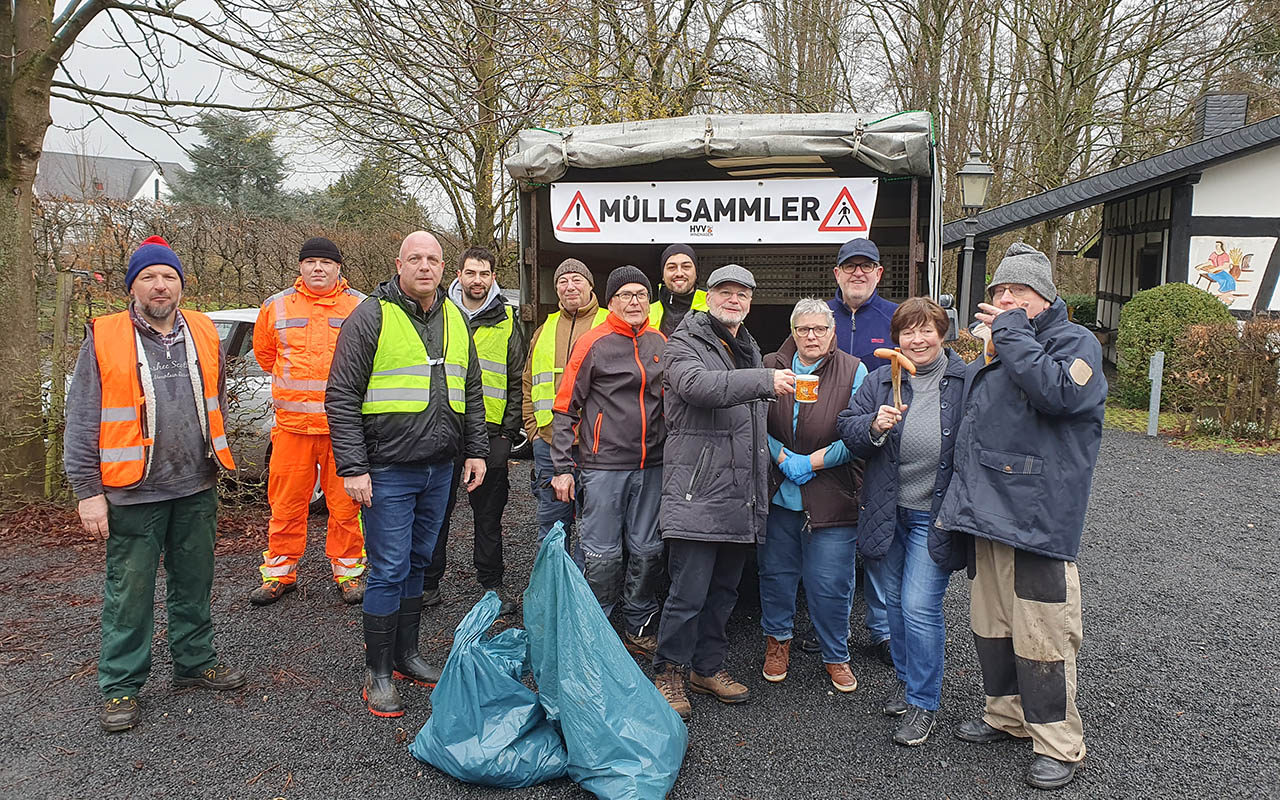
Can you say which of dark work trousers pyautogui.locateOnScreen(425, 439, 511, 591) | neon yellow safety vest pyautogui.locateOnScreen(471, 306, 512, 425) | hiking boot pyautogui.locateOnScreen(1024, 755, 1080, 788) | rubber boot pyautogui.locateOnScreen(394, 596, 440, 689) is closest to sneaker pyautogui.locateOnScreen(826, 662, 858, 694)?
hiking boot pyautogui.locateOnScreen(1024, 755, 1080, 788)

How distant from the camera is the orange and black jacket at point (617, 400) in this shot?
352cm

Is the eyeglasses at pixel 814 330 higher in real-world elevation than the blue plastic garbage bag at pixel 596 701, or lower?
higher

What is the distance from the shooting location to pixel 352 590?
175 inches

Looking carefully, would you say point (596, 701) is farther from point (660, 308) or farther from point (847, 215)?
point (847, 215)

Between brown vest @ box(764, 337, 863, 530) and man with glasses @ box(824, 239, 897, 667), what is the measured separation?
0.44 meters

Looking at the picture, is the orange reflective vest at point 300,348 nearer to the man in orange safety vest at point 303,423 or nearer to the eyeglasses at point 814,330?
the man in orange safety vest at point 303,423

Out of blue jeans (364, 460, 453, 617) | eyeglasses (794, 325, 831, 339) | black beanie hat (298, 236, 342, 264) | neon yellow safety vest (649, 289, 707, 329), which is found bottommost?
blue jeans (364, 460, 453, 617)

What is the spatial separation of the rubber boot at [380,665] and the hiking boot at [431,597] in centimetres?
108

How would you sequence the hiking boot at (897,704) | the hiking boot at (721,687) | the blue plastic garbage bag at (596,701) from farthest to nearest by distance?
the hiking boot at (721,687) < the hiking boot at (897,704) < the blue plastic garbage bag at (596,701)

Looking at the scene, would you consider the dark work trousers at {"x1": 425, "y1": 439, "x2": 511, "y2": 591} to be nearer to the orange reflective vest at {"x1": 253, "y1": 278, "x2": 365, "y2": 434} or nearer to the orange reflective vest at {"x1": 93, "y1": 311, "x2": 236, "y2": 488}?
the orange reflective vest at {"x1": 253, "y1": 278, "x2": 365, "y2": 434}

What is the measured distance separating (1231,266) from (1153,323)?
2.86 meters

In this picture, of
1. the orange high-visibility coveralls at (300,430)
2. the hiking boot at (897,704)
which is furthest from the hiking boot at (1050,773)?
the orange high-visibility coveralls at (300,430)

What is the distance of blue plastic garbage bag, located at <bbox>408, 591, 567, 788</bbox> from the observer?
273 centimetres

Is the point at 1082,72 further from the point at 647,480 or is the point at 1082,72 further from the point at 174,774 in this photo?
the point at 174,774
